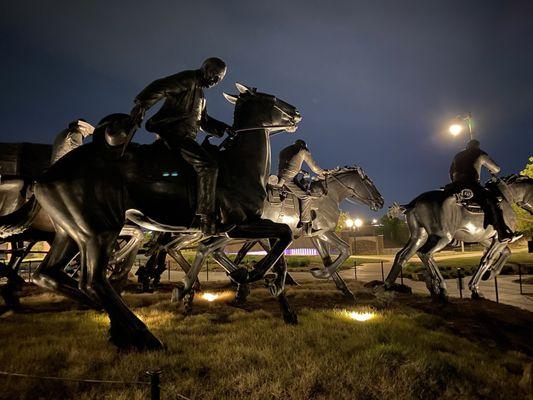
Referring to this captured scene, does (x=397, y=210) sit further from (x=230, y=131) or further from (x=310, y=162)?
(x=230, y=131)

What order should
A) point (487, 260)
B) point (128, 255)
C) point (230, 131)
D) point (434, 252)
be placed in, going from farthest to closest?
point (487, 260), point (434, 252), point (128, 255), point (230, 131)

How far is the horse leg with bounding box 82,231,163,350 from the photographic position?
3734mm

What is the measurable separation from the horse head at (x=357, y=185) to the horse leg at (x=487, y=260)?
2.87 meters

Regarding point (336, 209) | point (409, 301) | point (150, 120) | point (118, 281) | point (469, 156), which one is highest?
point (469, 156)

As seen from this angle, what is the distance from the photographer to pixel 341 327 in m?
5.24

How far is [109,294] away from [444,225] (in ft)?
23.3

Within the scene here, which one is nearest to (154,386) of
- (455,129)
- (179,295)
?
(179,295)

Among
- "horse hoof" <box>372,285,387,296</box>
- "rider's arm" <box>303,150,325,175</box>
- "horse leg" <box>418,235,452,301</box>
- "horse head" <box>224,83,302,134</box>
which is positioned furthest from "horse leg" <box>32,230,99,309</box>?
"horse leg" <box>418,235,452,301</box>

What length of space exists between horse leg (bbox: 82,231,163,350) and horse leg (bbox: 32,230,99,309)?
0.20 m

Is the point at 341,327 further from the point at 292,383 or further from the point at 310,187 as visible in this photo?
the point at 310,187

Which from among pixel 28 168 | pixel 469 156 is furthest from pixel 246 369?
pixel 28 168

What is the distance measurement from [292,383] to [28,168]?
985cm

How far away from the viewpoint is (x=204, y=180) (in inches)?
162

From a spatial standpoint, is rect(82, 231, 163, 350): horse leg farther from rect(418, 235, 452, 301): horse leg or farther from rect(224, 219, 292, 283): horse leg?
rect(418, 235, 452, 301): horse leg
